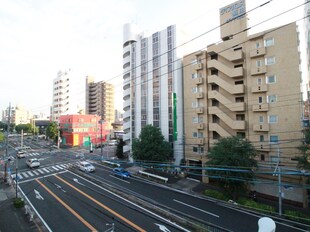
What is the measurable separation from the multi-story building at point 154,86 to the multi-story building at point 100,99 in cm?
5507

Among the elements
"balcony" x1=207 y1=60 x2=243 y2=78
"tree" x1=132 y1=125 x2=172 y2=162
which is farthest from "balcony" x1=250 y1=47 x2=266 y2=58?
"tree" x1=132 y1=125 x2=172 y2=162

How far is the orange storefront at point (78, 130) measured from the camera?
212ft

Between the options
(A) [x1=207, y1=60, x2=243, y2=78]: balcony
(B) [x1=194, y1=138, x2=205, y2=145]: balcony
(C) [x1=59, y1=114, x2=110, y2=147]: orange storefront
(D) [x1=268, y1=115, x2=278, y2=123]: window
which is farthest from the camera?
(C) [x1=59, y1=114, x2=110, y2=147]: orange storefront

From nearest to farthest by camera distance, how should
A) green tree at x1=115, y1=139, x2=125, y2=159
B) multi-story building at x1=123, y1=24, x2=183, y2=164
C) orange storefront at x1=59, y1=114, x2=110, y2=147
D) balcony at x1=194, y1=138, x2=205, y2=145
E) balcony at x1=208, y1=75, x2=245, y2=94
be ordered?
balcony at x1=208, y1=75, x2=245, y2=94
balcony at x1=194, y1=138, x2=205, y2=145
multi-story building at x1=123, y1=24, x2=183, y2=164
green tree at x1=115, y1=139, x2=125, y2=159
orange storefront at x1=59, y1=114, x2=110, y2=147

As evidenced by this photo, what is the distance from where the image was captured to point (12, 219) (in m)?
17.5

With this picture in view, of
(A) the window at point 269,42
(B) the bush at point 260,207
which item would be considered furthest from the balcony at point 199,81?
(B) the bush at point 260,207

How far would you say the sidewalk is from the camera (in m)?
15.9

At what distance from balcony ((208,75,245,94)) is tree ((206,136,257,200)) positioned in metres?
7.89

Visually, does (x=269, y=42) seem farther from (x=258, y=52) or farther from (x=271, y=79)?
(x=271, y=79)

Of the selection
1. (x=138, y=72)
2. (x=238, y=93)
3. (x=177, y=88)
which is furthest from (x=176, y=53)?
(x=238, y=93)

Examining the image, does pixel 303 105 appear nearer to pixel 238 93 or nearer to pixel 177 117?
pixel 238 93

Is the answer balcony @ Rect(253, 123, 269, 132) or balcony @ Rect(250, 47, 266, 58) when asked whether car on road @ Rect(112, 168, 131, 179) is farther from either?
balcony @ Rect(250, 47, 266, 58)

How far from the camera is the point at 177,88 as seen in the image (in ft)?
117

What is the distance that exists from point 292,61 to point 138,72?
27092 millimetres
